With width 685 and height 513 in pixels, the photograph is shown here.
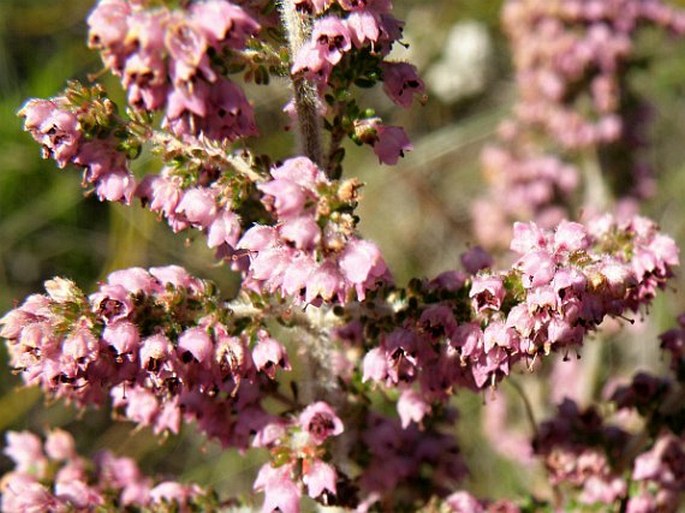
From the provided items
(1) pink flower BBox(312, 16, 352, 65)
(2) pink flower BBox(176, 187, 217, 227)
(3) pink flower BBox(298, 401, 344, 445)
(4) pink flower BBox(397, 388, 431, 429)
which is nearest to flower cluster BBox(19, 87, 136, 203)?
(2) pink flower BBox(176, 187, 217, 227)

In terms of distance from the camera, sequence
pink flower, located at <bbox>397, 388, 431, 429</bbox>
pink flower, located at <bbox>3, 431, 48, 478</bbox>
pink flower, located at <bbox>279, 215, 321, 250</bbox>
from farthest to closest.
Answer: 1. pink flower, located at <bbox>3, 431, 48, 478</bbox>
2. pink flower, located at <bbox>397, 388, 431, 429</bbox>
3. pink flower, located at <bbox>279, 215, 321, 250</bbox>

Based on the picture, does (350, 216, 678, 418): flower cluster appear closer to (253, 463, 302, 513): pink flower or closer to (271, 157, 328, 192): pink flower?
(253, 463, 302, 513): pink flower

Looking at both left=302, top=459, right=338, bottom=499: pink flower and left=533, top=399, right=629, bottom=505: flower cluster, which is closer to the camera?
left=302, top=459, right=338, bottom=499: pink flower

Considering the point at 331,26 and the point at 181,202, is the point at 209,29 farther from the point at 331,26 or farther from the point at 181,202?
the point at 181,202

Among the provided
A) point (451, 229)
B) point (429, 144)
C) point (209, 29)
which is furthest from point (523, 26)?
point (209, 29)

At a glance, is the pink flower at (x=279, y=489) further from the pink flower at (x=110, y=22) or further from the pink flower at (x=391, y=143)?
the pink flower at (x=110, y=22)

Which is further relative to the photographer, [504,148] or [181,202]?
[504,148]

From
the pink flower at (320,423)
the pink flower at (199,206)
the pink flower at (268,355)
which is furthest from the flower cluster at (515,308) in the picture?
the pink flower at (199,206)
